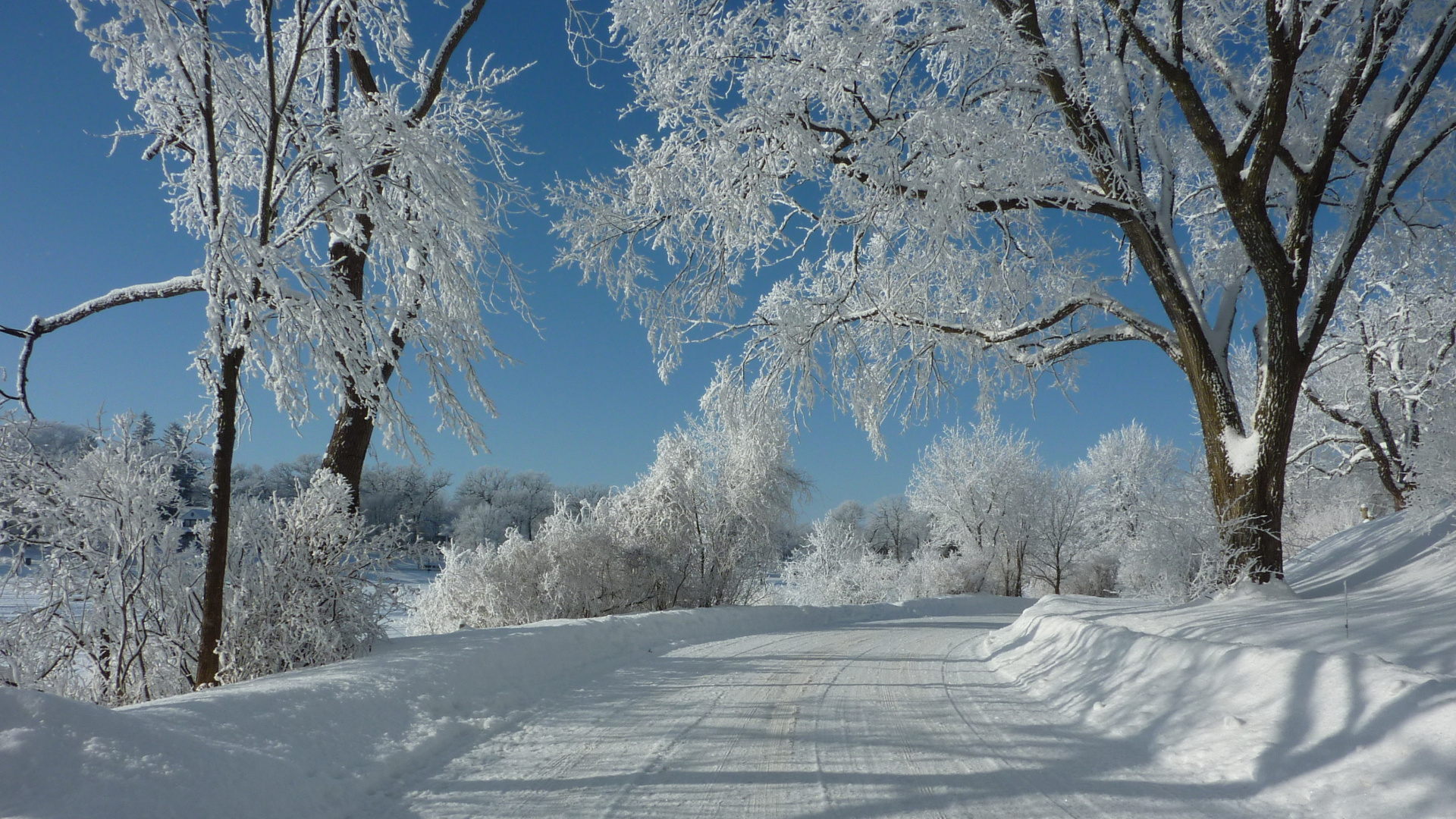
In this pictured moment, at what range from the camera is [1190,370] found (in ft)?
25.4

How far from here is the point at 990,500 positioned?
31.8m

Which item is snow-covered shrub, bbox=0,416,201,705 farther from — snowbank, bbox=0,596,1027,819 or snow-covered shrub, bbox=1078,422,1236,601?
snow-covered shrub, bbox=1078,422,1236,601

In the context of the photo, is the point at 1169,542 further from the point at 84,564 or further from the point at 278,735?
the point at 84,564

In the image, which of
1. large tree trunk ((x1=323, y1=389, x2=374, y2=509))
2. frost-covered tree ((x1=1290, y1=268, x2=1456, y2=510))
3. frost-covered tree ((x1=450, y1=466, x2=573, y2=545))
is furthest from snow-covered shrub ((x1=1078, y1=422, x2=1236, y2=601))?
frost-covered tree ((x1=450, y1=466, x2=573, y2=545))

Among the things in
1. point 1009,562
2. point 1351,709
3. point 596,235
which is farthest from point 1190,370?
point 1009,562

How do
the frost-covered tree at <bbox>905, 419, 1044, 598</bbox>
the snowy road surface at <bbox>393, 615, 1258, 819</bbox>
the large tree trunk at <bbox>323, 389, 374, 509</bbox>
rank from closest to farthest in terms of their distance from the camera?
1. the snowy road surface at <bbox>393, 615, 1258, 819</bbox>
2. the large tree trunk at <bbox>323, 389, 374, 509</bbox>
3. the frost-covered tree at <bbox>905, 419, 1044, 598</bbox>

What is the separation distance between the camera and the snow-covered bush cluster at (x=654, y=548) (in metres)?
16.2

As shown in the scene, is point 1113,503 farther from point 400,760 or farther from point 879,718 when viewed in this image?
point 400,760

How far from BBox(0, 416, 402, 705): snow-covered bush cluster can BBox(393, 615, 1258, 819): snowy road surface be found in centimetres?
230

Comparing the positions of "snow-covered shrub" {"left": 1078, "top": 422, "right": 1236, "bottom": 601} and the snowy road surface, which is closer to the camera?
the snowy road surface

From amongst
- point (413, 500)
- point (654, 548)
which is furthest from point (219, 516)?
point (413, 500)

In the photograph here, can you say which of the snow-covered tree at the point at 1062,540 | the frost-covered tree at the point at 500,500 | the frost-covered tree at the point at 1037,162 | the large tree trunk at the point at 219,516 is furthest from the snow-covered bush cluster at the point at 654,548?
the frost-covered tree at the point at 500,500

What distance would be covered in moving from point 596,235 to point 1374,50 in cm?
834

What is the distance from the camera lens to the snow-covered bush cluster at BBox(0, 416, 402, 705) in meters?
4.94
